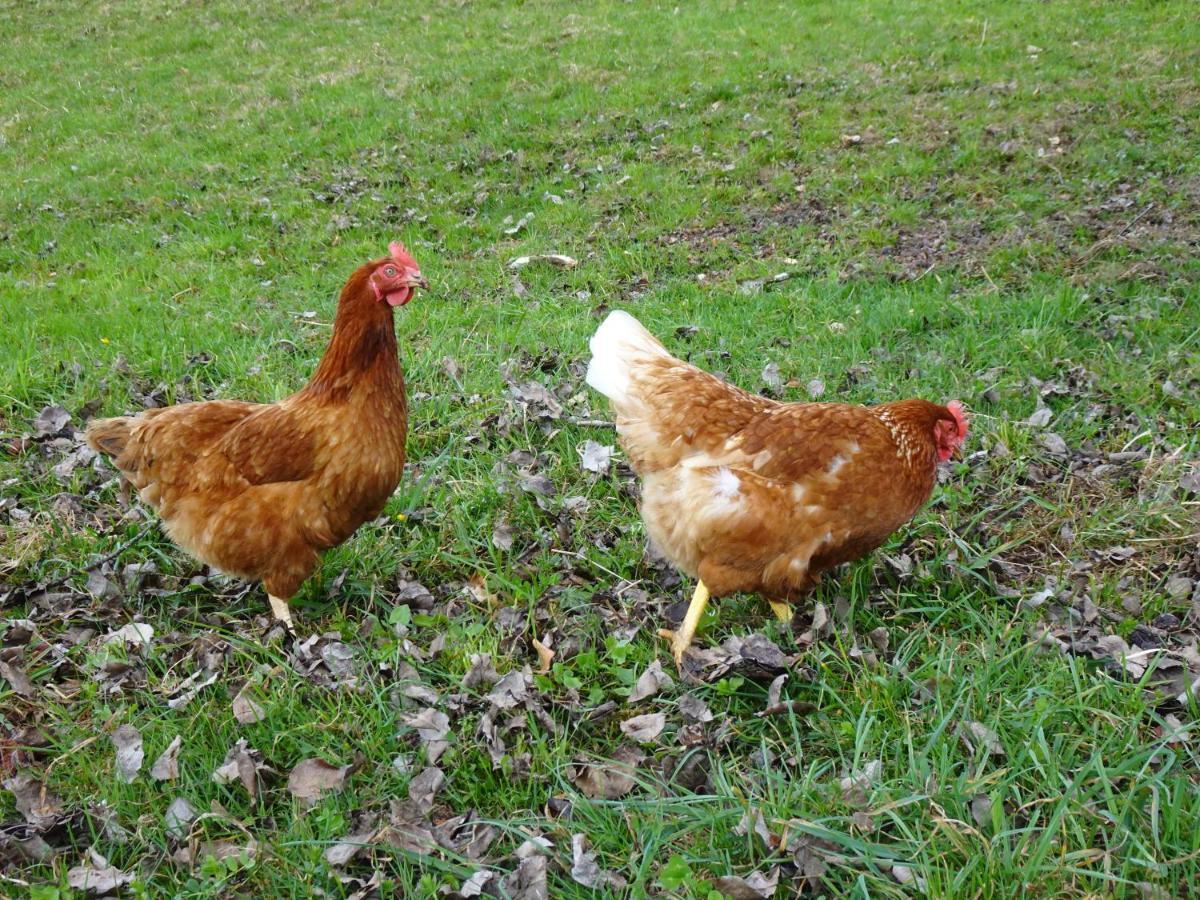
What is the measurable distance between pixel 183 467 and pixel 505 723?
6.28ft

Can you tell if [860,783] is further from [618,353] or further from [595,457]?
[595,457]

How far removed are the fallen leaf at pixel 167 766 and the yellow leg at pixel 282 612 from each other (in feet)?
2.60

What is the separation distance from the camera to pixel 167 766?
2.82 metres

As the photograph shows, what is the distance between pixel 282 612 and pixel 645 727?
173cm

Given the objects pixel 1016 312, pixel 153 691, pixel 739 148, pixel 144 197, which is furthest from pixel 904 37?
pixel 153 691

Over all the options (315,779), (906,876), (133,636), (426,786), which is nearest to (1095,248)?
(906,876)

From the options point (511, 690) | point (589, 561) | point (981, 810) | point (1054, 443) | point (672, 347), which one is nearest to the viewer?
point (981, 810)

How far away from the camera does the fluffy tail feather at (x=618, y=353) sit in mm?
3840

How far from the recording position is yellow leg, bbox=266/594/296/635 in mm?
3629

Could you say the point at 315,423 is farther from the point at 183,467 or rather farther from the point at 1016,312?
the point at 1016,312

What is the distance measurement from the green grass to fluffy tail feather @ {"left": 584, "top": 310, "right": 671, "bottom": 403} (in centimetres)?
74

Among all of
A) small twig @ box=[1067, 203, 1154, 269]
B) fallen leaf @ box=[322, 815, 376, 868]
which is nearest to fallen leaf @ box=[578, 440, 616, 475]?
fallen leaf @ box=[322, 815, 376, 868]

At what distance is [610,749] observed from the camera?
2938mm

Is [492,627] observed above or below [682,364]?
below
